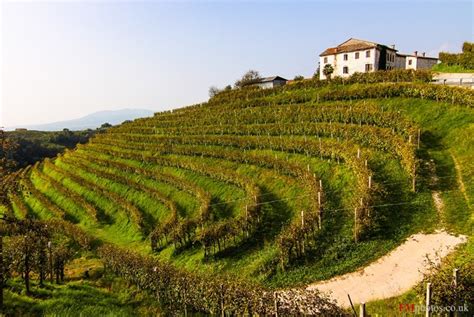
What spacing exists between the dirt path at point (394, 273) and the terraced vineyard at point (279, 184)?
2.75 feet

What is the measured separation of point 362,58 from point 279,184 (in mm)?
47624

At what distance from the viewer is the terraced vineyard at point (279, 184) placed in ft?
78.5

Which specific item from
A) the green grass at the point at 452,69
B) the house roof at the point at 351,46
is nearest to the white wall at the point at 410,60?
the house roof at the point at 351,46

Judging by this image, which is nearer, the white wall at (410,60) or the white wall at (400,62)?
the white wall at (400,62)

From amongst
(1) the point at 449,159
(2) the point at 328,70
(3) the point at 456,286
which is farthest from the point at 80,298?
(2) the point at 328,70

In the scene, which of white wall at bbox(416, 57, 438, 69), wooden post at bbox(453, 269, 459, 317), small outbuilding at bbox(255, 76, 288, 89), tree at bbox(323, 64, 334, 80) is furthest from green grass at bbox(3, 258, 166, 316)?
white wall at bbox(416, 57, 438, 69)

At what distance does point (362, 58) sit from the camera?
237ft

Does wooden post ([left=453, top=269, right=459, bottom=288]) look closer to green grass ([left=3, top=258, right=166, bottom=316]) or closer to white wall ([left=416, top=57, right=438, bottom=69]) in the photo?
green grass ([left=3, top=258, right=166, bottom=316])

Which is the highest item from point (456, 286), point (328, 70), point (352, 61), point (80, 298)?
point (352, 61)

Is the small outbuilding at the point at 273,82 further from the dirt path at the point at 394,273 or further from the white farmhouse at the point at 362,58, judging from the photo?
the dirt path at the point at 394,273

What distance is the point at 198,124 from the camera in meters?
61.6

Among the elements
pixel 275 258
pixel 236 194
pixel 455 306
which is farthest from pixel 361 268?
pixel 236 194

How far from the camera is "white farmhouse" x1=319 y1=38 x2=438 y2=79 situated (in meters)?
71.2

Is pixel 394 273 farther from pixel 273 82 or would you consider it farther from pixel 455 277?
pixel 273 82
